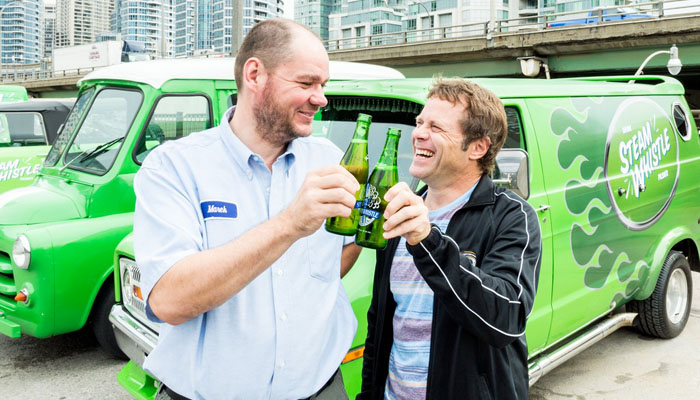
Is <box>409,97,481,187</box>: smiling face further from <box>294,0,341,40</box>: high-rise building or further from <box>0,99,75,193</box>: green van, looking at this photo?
<box>294,0,341,40</box>: high-rise building

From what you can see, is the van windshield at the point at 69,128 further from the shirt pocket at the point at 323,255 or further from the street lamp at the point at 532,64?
the street lamp at the point at 532,64

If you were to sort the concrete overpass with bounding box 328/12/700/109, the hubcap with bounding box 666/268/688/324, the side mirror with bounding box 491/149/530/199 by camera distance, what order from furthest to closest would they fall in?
the concrete overpass with bounding box 328/12/700/109 < the hubcap with bounding box 666/268/688/324 < the side mirror with bounding box 491/149/530/199

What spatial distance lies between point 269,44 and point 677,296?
5.30 meters

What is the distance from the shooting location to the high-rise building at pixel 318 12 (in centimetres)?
14925

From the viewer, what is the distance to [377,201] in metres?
2.18

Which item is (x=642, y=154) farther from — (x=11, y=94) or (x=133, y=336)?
(x=11, y=94)

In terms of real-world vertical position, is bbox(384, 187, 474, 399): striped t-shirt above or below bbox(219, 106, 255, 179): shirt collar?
below

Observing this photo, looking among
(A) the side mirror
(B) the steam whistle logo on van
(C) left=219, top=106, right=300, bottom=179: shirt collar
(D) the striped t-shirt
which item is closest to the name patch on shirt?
(C) left=219, top=106, right=300, bottom=179: shirt collar

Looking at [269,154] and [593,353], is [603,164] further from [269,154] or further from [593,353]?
[269,154]

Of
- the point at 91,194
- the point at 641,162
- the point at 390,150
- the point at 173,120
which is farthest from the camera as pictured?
the point at 173,120

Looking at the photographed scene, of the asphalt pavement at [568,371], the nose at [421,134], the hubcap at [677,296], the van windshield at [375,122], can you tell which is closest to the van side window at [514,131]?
the van windshield at [375,122]

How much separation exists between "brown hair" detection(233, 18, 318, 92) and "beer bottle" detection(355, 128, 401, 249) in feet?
1.58

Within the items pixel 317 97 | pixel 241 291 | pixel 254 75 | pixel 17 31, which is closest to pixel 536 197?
pixel 317 97

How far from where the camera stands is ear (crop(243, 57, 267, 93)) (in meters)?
2.04
